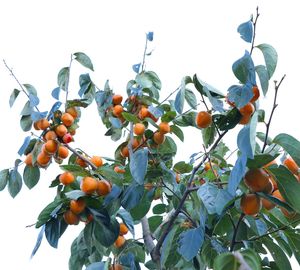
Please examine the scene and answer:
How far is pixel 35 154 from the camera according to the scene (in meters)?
1.27

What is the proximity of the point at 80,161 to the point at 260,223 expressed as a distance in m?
0.47

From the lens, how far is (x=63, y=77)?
4.76 feet

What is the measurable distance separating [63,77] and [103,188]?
0.44m

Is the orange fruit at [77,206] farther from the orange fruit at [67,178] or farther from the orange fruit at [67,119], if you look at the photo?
the orange fruit at [67,119]

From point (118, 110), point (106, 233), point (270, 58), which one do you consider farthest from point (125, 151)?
point (270, 58)

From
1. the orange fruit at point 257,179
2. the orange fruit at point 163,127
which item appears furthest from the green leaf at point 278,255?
the orange fruit at point 163,127

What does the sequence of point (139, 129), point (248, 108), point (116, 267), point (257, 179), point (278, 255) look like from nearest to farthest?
point (257, 179)
point (248, 108)
point (278, 255)
point (116, 267)
point (139, 129)

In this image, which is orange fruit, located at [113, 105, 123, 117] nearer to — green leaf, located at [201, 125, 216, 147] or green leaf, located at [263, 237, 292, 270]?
green leaf, located at [201, 125, 216, 147]

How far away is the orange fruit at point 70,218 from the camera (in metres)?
1.12

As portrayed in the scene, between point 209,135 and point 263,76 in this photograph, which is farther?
point 209,135

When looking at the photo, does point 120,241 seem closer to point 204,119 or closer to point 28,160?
point 28,160

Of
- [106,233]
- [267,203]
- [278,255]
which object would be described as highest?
[106,233]

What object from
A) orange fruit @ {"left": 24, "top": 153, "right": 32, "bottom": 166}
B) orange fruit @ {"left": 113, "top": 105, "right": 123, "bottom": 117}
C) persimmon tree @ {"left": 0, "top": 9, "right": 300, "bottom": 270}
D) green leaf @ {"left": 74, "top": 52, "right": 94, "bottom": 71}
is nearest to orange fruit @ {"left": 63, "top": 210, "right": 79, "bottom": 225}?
persimmon tree @ {"left": 0, "top": 9, "right": 300, "bottom": 270}

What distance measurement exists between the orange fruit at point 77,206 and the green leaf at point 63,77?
1.42 ft
